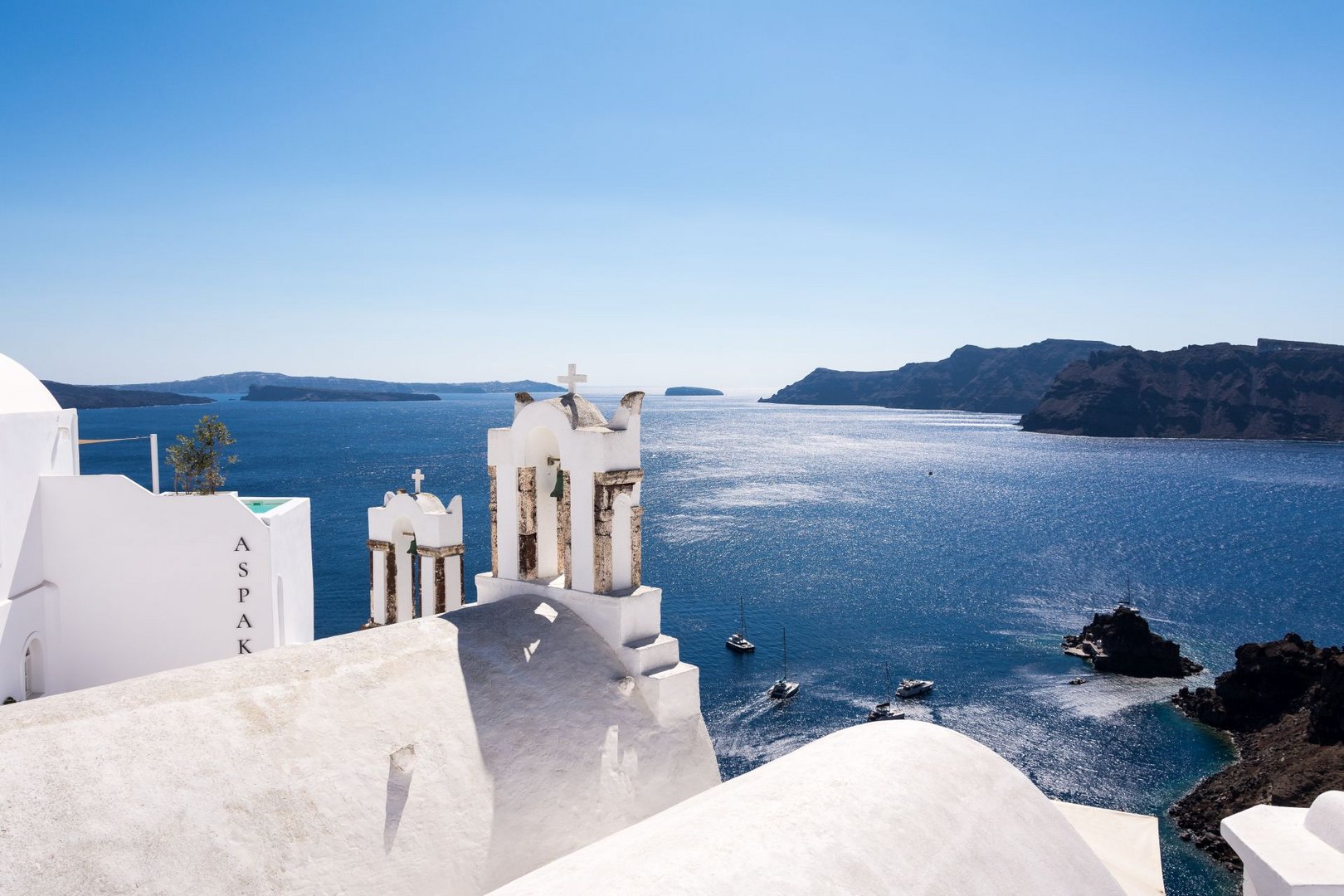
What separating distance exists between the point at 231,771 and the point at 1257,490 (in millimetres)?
126597

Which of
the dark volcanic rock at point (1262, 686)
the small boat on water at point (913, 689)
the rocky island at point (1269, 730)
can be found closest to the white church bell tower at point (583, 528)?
the rocky island at point (1269, 730)

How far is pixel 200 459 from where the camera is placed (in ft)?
57.3

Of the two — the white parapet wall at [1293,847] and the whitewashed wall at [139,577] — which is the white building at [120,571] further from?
the white parapet wall at [1293,847]

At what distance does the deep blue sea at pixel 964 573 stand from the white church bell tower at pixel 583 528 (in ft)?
93.3

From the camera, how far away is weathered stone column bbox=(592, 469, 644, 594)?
10.5 metres

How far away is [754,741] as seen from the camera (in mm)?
38938

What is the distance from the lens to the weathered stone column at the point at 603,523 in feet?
34.6

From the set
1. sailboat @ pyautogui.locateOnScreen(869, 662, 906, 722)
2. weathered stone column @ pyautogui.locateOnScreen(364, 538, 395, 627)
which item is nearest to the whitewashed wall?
weathered stone column @ pyautogui.locateOnScreen(364, 538, 395, 627)

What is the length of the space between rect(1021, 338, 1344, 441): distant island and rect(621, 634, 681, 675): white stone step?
19038cm

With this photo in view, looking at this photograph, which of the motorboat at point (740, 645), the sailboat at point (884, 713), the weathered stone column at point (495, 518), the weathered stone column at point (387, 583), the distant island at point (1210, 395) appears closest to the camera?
the weathered stone column at point (495, 518)

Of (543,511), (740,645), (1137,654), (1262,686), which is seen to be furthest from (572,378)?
(1137,654)

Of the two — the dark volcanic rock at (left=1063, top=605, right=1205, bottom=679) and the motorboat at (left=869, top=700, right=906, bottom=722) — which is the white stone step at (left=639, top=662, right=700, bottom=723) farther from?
the dark volcanic rock at (left=1063, top=605, right=1205, bottom=679)

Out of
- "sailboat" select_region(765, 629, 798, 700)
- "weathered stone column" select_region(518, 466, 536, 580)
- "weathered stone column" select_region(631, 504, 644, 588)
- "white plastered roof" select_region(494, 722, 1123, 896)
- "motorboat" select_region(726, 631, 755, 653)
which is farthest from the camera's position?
"motorboat" select_region(726, 631, 755, 653)

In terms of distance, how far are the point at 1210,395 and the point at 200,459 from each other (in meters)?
202
